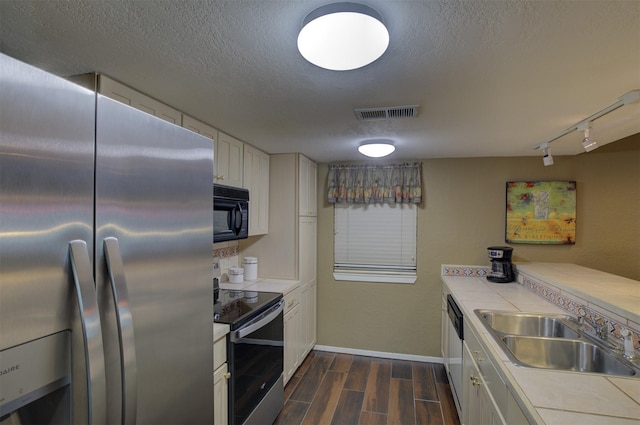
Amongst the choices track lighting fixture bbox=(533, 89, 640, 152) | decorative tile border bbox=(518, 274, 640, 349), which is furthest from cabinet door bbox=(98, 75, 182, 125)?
decorative tile border bbox=(518, 274, 640, 349)

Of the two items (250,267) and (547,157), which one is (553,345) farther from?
(250,267)

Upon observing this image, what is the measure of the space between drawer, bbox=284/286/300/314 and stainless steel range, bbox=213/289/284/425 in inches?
11.4

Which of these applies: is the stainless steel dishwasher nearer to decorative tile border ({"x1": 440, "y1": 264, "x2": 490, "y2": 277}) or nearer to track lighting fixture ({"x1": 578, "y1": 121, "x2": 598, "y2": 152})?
decorative tile border ({"x1": 440, "y1": 264, "x2": 490, "y2": 277})

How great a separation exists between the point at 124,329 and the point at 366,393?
270 centimetres

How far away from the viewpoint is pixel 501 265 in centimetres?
310

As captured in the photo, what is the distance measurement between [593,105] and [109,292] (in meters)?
2.47

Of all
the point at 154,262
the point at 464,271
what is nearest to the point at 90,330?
the point at 154,262

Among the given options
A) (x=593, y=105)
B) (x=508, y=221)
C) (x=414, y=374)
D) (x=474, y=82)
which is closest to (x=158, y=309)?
(x=474, y=82)

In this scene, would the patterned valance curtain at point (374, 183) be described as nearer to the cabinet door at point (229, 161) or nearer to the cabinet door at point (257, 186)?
the cabinet door at point (257, 186)

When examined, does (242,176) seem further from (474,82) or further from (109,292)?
(109,292)

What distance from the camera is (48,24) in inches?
43.0

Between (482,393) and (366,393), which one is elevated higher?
(482,393)

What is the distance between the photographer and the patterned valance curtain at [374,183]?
11.7 feet

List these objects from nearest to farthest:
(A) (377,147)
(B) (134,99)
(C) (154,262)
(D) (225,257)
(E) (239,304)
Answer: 1. (C) (154,262)
2. (B) (134,99)
3. (E) (239,304)
4. (A) (377,147)
5. (D) (225,257)
